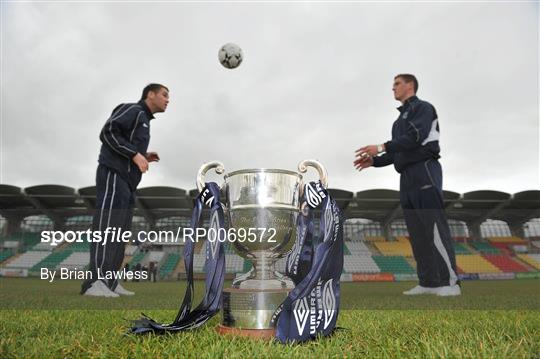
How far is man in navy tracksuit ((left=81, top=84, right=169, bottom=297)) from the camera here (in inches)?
158

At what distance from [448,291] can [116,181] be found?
12.9 ft

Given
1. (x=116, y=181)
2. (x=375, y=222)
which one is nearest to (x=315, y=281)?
(x=116, y=181)

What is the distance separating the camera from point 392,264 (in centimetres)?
2266

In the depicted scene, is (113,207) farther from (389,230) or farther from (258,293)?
(389,230)

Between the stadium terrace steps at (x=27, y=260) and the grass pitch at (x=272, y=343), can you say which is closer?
the grass pitch at (x=272, y=343)

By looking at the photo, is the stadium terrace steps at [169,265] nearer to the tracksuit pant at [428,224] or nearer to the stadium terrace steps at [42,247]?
the stadium terrace steps at [42,247]

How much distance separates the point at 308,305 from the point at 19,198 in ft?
87.4

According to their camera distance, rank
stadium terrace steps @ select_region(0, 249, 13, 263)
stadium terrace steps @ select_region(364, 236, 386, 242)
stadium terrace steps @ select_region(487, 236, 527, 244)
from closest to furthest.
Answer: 1. stadium terrace steps @ select_region(0, 249, 13, 263)
2. stadium terrace steps @ select_region(364, 236, 386, 242)
3. stadium terrace steps @ select_region(487, 236, 527, 244)

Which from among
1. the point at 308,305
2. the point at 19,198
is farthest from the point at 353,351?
the point at 19,198

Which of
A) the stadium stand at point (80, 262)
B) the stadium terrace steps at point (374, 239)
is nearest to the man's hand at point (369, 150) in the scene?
the stadium stand at point (80, 262)

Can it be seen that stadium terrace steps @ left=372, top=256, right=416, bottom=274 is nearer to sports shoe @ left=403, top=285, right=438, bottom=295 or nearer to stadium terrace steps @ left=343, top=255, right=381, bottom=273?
stadium terrace steps @ left=343, top=255, right=381, bottom=273

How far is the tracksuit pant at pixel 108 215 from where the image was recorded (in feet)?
13.4

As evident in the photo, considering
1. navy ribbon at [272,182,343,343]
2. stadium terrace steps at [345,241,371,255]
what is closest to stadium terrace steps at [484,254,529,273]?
stadium terrace steps at [345,241,371,255]

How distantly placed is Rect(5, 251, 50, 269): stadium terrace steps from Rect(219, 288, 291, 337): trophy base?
65.7 feet
